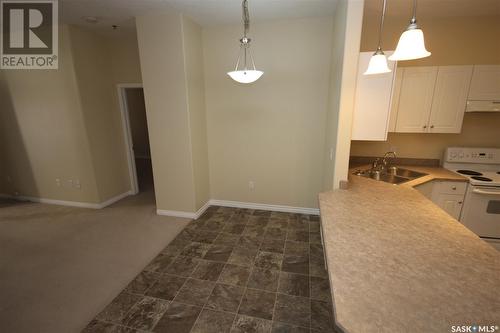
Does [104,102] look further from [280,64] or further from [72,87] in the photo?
[280,64]

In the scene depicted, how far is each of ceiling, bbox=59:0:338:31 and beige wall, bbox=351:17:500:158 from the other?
0.93 metres

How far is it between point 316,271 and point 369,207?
1.01 meters

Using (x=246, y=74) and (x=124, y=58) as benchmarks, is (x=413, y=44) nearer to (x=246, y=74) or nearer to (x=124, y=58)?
(x=246, y=74)

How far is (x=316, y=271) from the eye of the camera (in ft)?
7.82

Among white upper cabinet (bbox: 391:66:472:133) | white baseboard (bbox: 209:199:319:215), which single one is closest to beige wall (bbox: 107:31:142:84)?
white baseboard (bbox: 209:199:319:215)

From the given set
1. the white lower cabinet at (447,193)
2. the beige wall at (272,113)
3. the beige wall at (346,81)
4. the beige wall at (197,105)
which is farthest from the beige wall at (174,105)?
the white lower cabinet at (447,193)

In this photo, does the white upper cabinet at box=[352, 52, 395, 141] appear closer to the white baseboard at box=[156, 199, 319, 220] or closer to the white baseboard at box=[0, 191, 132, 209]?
the white baseboard at box=[156, 199, 319, 220]

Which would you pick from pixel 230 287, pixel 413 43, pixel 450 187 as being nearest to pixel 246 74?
pixel 413 43

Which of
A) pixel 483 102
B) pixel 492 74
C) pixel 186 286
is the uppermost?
pixel 492 74

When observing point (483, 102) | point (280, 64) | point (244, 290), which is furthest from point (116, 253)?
point (483, 102)

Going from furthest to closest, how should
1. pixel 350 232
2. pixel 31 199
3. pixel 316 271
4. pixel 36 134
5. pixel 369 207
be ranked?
pixel 31 199 → pixel 36 134 → pixel 316 271 → pixel 369 207 → pixel 350 232

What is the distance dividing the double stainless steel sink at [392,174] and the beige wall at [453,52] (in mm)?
389

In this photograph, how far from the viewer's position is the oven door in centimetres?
251

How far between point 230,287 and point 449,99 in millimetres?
3455
